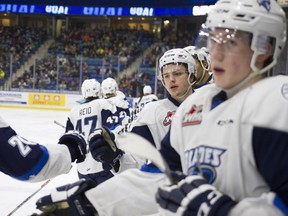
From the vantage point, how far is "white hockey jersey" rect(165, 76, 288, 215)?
1.12 meters

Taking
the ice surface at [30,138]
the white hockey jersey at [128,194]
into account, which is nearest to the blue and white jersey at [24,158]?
the white hockey jersey at [128,194]

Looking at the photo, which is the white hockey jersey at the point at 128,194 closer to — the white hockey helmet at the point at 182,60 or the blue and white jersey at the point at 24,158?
the blue and white jersey at the point at 24,158

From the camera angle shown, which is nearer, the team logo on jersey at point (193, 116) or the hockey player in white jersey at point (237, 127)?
the hockey player in white jersey at point (237, 127)

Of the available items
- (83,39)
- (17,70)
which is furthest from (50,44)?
(17,70)

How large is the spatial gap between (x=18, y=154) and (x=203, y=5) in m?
17.6

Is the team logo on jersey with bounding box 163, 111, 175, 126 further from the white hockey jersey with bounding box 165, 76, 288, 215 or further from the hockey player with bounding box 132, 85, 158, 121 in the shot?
the hockey player with bounding box 132, 85, 158, 121

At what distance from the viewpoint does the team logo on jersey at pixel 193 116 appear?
1.33 metres

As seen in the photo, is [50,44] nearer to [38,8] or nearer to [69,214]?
[38,8]

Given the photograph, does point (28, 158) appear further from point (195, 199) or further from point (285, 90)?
point (285, 90)

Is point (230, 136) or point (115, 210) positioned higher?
point (230, 136)

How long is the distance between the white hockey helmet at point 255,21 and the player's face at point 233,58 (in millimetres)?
21

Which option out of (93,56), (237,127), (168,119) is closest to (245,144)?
(237,127)

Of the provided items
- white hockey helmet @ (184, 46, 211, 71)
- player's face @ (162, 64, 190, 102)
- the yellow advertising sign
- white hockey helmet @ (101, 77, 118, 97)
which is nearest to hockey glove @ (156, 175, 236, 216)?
player's face @ (162, 64, 190, 102)

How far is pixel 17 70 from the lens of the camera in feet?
52.1
